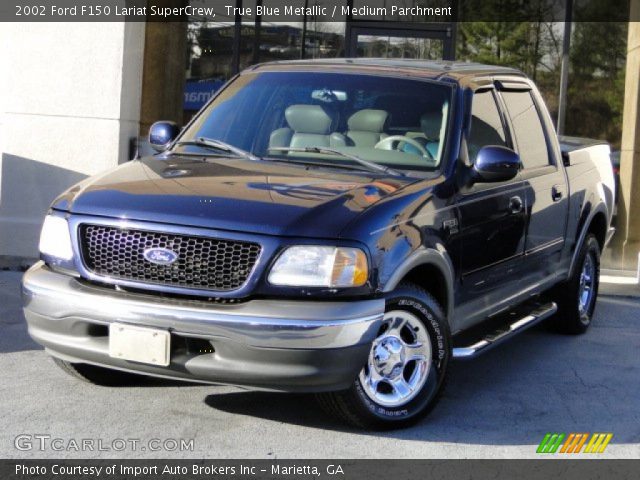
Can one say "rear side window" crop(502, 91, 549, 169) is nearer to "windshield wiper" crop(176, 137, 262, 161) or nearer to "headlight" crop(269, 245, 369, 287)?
"windshield wiper" crop(176, 137, 262, 161)

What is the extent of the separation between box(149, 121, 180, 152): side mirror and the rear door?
204 centimetres

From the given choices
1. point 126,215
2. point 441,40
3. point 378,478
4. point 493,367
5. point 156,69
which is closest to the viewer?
point 378,478

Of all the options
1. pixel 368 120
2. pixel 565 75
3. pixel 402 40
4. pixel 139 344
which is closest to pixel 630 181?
pixel 565 75

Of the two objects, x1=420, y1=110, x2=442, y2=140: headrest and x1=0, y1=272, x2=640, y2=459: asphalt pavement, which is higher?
x1=420, y1=110, x2=442, y2=140: headrest

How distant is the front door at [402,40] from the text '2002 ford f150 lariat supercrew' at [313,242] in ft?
18.8

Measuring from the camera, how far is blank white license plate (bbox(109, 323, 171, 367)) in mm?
4809

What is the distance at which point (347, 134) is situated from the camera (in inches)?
237

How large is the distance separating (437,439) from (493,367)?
1713 mm

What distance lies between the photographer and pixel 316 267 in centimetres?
480

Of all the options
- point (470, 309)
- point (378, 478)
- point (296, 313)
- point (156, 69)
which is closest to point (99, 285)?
point (296, 313)

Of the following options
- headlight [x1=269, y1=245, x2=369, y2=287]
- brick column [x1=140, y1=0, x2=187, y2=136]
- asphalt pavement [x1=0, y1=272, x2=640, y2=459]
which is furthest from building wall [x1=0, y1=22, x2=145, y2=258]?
headlight [x1=269, y1=245, x2=369, y2=287]

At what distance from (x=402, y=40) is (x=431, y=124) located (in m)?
6.77

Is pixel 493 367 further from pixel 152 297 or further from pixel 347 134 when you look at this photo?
pixel 152 297

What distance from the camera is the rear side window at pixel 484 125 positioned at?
6129 mm
